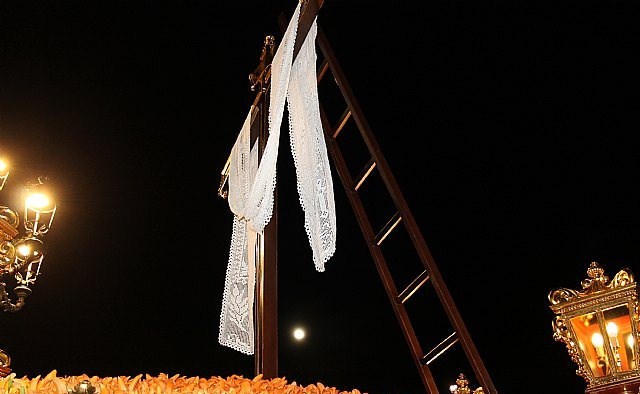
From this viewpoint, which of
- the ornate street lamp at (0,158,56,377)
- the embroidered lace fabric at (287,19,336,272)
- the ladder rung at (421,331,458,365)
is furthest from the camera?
the ornate street lamp at (0,158,56,377)

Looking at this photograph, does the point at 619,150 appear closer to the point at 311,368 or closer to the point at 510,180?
the point at 510,180

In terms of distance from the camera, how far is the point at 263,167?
7.91 ft

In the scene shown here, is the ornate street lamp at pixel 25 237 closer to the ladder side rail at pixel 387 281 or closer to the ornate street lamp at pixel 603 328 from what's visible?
the ladder side rail at pixel 387 281

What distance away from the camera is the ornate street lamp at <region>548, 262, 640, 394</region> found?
2.20 m

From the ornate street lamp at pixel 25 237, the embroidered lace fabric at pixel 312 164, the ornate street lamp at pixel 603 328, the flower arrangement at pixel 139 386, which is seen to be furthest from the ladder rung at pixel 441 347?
the ornate street lamp at pixel 25 237

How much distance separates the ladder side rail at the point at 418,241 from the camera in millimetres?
2354

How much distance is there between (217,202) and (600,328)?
4.52m

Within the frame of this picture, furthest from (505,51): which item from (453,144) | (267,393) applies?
(267,393)

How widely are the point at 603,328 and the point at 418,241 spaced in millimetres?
678

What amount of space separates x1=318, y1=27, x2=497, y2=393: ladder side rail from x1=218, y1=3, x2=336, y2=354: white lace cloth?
0.75ft

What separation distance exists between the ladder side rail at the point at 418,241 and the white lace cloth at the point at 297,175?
23 cm

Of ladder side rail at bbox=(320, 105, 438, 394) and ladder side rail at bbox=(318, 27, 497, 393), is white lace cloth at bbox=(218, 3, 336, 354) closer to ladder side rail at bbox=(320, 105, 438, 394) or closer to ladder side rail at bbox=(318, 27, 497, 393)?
ladder side rail at bbox=(318, 27, 497, 393)

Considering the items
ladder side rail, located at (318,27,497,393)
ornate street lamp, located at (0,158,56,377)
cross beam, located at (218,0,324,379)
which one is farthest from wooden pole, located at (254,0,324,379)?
ornate street lamp, located at (0,158,56,377)

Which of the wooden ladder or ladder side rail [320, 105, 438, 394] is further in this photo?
ladder side rail [320, 105, 438, 394]
